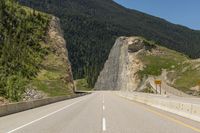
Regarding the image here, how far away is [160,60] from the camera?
137125 mm

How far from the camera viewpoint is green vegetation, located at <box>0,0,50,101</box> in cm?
7381

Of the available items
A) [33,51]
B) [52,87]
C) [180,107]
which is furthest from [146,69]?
[180,107]

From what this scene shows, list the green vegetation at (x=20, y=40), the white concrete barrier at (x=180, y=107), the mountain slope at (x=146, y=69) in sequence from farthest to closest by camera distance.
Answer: the mountain slope at (x=146, y=69) → the green vegetation at (x=20, y=40) → the white concrete barrier at (x=180, y=107)

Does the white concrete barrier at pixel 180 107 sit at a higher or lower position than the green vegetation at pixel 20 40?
lower

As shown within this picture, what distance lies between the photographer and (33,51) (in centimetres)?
8619

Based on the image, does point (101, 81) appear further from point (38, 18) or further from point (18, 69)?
point (18, 69)

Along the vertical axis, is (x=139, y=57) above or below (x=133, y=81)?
above

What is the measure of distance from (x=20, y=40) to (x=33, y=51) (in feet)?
19.8

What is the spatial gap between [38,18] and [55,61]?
13.1 metres

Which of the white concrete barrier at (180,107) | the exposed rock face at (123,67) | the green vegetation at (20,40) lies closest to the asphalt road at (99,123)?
the white concrete barrier at (180,107)

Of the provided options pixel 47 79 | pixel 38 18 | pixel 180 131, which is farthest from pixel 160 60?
pixel 180 131

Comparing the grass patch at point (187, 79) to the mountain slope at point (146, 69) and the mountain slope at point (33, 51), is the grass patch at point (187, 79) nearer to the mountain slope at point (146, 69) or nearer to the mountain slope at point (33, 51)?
the mountain slope at point (146, 69)

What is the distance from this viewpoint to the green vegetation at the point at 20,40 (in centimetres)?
7381

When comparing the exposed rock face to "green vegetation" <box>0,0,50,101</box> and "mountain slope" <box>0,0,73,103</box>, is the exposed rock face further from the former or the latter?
"green vegetation" <box>0,0,50,101</box>
